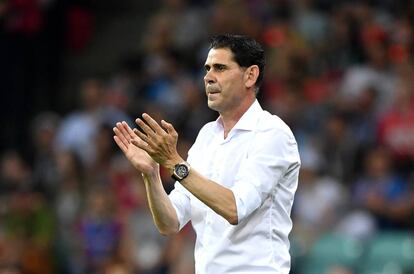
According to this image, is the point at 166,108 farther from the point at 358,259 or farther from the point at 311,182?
the point at 358,259

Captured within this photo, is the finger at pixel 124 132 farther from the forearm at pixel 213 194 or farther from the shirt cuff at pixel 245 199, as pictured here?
the shirt cuff at pixel 245 199

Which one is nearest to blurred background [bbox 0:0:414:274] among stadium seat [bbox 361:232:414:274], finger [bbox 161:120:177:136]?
stadium seat [bbox 361:232:414:274]

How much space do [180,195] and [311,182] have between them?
536 centimetres

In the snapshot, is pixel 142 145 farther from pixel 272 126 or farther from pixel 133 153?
pixel 272 126

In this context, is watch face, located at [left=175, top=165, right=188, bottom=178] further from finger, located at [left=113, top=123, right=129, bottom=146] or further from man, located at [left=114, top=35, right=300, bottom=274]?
finger, located at [left=113, top=123, right=129, bottom=146]

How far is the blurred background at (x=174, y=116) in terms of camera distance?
34.4ft

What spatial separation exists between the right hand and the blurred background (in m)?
4.41

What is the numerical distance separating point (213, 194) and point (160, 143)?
33 centimetres

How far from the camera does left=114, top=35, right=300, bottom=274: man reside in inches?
200

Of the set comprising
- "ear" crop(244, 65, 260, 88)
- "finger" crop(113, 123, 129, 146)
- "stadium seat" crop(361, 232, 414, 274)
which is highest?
"ear" crop(244, 65, 260, 88)

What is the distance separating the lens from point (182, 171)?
5047mm

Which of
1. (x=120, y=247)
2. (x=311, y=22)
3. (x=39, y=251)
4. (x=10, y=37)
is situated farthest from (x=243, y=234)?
(x=10, y=37)

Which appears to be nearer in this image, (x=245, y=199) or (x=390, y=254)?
(x=245, y=199)

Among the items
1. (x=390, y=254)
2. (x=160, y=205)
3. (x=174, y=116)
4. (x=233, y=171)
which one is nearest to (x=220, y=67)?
(x=233, y=171)
